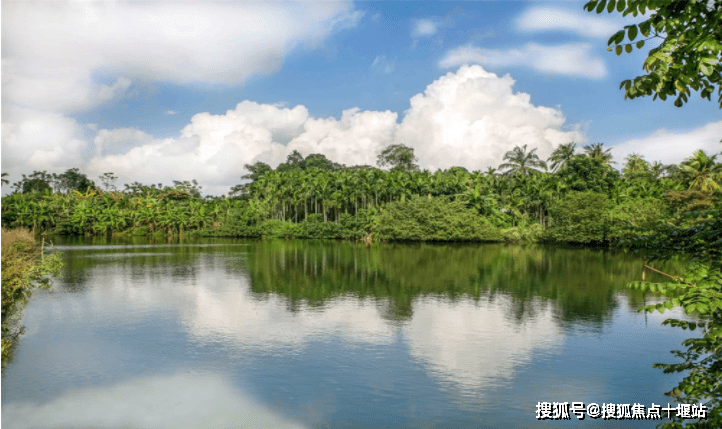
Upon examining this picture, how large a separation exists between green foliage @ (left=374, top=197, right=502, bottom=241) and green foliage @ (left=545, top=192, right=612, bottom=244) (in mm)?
6165

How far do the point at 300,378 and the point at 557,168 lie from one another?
174ft

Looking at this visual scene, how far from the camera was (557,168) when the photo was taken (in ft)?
188

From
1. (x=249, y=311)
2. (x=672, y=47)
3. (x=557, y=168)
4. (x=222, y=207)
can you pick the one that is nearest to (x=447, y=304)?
(x=249, y=311)

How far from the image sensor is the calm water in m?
8.39

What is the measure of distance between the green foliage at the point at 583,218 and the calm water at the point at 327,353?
2227cm

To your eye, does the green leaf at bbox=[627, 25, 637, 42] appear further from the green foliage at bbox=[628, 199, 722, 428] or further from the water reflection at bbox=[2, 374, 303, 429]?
the water reflection at bbox=[2, 374, 303, 429]

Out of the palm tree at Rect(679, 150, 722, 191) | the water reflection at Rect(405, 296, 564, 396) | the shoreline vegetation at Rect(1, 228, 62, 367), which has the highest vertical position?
the palm tree at Rect(679, 150, 722, 191)

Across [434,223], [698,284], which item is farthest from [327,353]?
[434,223]

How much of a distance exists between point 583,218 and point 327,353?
3677 centimetres

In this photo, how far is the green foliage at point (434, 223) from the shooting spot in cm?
4884

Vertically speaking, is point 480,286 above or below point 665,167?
below

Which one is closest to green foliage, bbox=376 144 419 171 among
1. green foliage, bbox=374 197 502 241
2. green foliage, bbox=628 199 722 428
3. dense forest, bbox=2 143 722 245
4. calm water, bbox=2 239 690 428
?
dense forest, bbox=2 143 722 245

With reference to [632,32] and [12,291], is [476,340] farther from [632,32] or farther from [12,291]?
[12,291]

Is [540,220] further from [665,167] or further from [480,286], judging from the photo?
[480,286]
